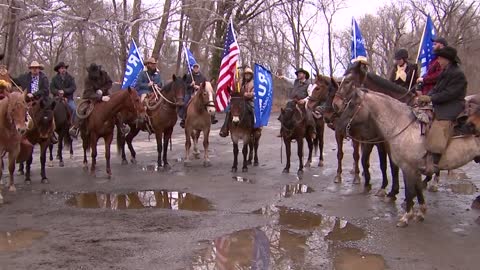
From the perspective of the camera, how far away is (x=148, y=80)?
13.9 metres

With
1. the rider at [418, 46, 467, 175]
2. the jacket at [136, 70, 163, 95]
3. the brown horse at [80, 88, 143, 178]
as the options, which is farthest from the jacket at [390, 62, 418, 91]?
the jacket at [136, 70, 163, 95]

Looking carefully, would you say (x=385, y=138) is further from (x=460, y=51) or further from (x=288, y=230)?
(x=460, y=51)

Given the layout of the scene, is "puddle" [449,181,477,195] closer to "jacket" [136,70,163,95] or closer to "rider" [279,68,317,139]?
"rider" [279,68,317,139]

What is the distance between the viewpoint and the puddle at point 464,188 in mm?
10039

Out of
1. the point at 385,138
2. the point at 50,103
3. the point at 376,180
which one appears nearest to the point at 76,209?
the point at 50,103

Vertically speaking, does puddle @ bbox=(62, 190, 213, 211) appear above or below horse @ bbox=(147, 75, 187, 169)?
below

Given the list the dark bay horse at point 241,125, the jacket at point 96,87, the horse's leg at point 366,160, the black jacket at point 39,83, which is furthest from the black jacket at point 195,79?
the horse's leg at point 366,160

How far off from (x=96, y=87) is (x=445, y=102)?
27.9ft

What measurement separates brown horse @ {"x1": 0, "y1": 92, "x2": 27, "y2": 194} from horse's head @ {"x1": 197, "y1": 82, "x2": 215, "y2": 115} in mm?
Answer: 4496

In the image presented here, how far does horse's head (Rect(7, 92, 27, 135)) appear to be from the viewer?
30.4 ft

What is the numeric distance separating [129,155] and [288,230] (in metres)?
8.95

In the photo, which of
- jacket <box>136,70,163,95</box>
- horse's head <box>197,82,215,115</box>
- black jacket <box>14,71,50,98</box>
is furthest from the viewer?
jacket <box>136,70,163,95</box>

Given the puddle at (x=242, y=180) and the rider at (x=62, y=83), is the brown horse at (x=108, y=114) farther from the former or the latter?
the puddle at (x=242, y=180)

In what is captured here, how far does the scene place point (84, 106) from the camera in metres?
12.4
